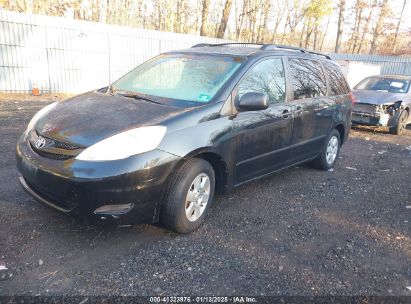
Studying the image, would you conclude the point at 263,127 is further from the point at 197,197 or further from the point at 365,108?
the point at 365,108

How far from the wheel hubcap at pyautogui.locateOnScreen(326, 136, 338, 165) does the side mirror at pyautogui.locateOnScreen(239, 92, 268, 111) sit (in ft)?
8.68

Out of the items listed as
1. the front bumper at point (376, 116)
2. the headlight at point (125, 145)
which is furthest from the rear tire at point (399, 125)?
the headlight at point (125, 145)

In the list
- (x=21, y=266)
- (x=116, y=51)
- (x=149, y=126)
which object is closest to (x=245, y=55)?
(x=149, y=126)

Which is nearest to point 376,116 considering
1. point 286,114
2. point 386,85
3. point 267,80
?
point 386,85

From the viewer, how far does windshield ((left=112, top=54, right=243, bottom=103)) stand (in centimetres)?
368

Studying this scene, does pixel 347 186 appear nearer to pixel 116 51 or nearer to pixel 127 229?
pixel 127 229

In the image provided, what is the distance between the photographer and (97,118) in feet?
10.4

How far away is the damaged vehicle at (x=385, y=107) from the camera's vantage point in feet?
30.6

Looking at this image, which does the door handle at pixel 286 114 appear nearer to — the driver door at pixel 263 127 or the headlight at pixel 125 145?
the driver door at pixel 263 127

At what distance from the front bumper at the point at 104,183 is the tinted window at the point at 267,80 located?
1339 millimetres

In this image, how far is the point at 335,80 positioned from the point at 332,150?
1.18 metres

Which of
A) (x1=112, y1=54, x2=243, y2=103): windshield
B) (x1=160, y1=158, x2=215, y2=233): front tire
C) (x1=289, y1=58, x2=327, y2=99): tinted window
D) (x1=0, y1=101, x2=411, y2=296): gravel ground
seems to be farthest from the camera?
(x1=289, y1=58, x2=327, y2=99): tinted window

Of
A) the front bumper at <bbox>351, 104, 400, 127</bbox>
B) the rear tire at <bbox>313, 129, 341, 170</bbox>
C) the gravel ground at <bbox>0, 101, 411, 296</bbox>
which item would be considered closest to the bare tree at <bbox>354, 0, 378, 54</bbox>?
the front bumper at <bbox>351, 104, 400, 127</bbox>

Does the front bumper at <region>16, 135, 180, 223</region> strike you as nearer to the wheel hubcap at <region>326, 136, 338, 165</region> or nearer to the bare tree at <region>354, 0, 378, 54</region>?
the wheel hubcap at <region>326, 136, 338, 165</region>
